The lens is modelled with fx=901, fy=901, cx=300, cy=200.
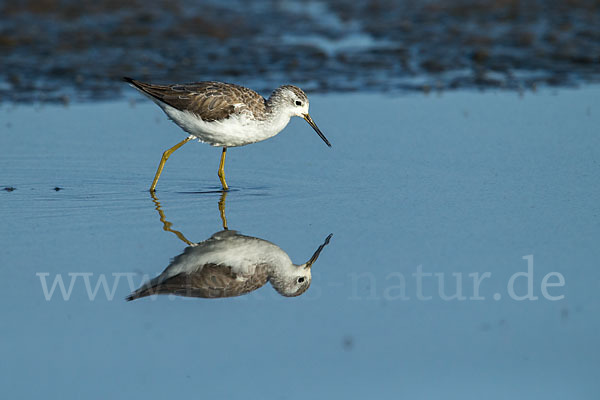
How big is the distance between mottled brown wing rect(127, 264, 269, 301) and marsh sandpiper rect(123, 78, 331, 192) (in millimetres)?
2627

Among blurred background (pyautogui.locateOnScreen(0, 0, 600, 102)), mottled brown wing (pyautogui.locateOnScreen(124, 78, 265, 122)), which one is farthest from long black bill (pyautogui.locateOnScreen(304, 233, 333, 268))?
blurred background (pyautogui.locateOnScreen(0, 0, 600, 102))

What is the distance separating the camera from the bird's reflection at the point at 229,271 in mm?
6953

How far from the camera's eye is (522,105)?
13109mm

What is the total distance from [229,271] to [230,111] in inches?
110

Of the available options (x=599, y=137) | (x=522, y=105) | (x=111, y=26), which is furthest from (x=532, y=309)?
(x=111, y=26)

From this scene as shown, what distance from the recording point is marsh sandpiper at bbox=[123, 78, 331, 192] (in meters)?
9.63

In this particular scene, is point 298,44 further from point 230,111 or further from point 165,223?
point 165,223

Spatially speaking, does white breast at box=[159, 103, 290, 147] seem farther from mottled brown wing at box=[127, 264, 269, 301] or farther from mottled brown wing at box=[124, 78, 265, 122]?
mottled brown wing at box=[127, 264, 269, 301]

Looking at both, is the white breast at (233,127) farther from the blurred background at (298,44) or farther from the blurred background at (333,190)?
the blurred background at (298,44)

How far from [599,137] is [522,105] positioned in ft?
6.84

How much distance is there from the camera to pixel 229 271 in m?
7.29

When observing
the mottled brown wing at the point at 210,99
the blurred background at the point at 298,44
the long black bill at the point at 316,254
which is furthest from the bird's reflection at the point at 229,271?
the blurred background at the point at 298,44

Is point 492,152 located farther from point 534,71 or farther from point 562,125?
point 534,71

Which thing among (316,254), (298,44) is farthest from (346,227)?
(298,44)
